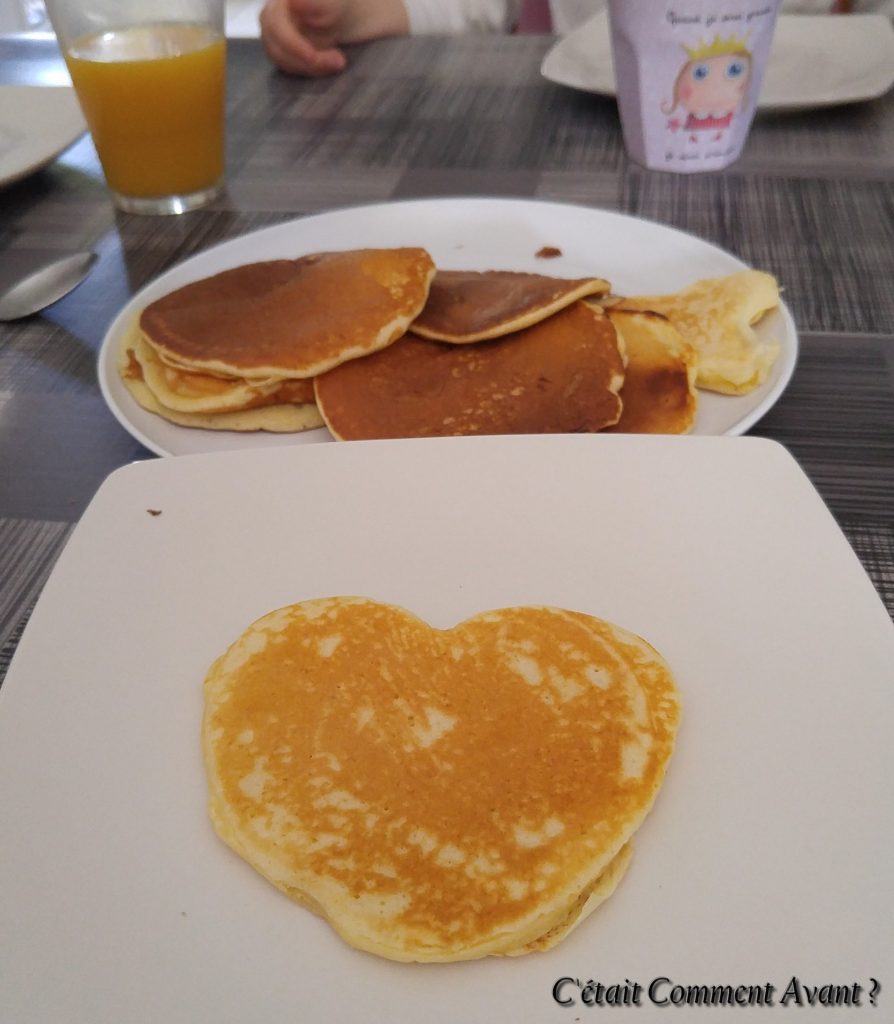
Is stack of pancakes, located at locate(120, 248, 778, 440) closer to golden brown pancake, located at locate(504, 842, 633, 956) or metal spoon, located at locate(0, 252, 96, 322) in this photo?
metal spoon, located at locate(0, 252, 96, 322)

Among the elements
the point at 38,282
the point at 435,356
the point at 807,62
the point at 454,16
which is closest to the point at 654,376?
the point at 435,356

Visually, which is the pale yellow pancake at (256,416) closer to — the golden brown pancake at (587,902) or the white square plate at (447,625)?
the white square plate at (447,625)

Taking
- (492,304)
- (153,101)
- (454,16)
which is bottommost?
(454,16)

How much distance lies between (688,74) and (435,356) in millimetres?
707

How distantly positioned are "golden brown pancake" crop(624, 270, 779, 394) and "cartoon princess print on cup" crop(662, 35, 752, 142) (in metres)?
0.40

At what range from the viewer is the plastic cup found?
1.26 meters

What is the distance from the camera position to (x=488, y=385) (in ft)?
3.08

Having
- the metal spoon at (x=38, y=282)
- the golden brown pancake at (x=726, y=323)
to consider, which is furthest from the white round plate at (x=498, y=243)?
the metal spoon at (x=38, y=282)

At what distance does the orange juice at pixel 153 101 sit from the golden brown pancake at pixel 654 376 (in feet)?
2.64

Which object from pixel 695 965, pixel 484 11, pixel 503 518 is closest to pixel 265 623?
pixel 503 518

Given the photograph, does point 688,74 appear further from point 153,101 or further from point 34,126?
point 34,126

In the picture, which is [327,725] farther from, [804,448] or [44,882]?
[804,448]

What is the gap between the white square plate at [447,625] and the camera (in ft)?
1.40

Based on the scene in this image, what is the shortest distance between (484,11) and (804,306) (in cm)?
167
